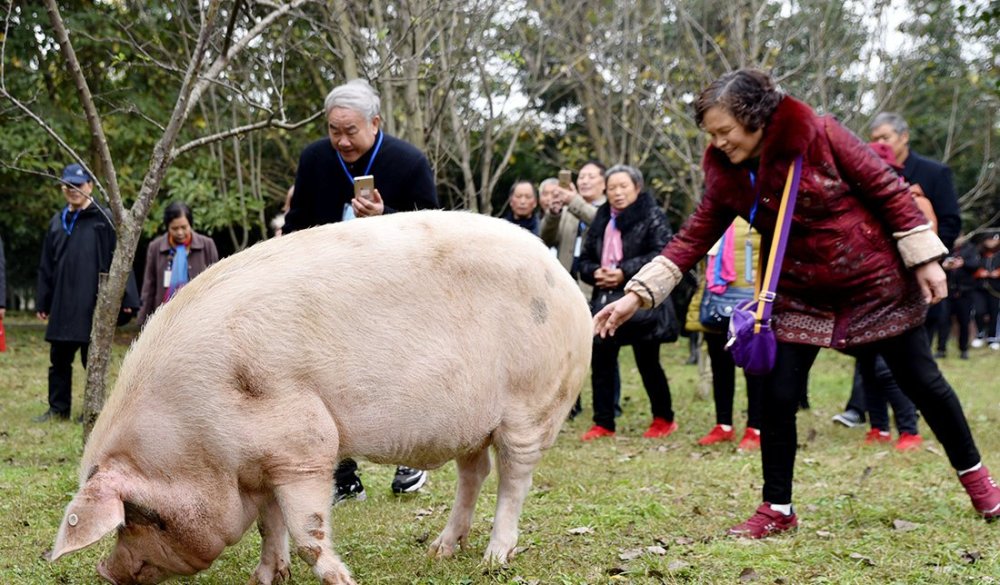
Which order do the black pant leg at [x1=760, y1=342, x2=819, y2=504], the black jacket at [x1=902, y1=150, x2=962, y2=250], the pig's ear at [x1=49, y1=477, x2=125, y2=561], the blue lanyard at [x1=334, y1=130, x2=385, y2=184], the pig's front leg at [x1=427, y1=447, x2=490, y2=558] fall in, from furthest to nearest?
the black jacket at [x1=902, y1=150, x2=962, y2=250] → the blue lanyard at [x1=334, y1=130, x2=385, y2=184] → the black pant leg at [x1=760, y1=342, x2=819, y2=504] → the pig's front leg at [x1=427, y1=447, x2=490, y2=558] → the pig's ear at [x1=49, y1=477, x2=125, y2=561]

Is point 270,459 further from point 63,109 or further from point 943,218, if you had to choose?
point 63,109

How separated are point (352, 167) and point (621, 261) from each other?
343cm

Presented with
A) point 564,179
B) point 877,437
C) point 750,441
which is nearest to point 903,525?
point 750,441

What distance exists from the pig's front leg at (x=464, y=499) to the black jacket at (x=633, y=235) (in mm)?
3727

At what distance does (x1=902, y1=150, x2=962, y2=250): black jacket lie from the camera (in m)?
7.71

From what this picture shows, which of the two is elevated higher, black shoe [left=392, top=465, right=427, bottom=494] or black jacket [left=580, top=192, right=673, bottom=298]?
black jacket [left=580, top=192, right=673, bottom=298]

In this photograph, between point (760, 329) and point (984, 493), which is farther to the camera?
point (984, 493)

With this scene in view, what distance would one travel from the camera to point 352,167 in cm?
541

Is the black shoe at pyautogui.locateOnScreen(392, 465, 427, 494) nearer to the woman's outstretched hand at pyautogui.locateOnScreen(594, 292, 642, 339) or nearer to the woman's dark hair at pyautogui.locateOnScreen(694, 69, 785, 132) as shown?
Result: the woman's outstretched hand at pyautogui.locateOnScreen(594, 292, 642, 339)

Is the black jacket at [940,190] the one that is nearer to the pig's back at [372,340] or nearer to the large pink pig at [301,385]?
the pig's back at [372,340]

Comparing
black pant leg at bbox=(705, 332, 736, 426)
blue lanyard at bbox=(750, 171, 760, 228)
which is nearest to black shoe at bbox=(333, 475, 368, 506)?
blue lanyard at bbox=(750, 171, 760, 228)

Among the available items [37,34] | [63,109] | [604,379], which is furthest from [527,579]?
[63,109]

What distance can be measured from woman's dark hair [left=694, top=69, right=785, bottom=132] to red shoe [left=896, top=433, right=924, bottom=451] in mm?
3989

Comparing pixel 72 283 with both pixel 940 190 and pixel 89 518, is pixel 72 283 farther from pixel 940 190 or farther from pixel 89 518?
pixel 940 190
